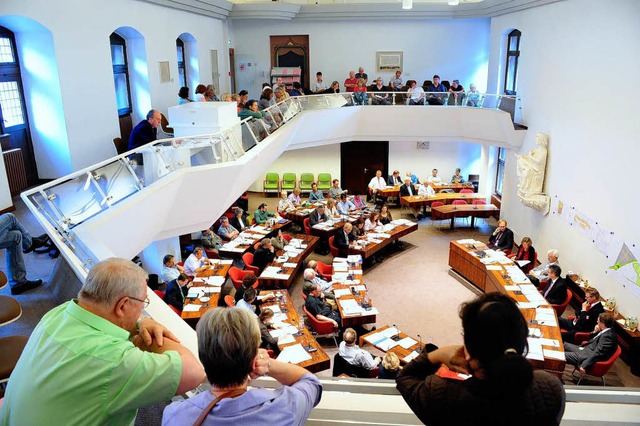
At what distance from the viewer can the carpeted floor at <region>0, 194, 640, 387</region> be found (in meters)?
8.10

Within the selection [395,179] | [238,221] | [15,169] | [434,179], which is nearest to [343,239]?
[238,221]

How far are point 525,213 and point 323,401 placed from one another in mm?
13358

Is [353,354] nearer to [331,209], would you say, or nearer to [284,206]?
[331,209]

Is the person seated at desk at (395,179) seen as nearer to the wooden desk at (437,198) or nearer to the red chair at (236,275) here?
the wooden desk at (437,198)

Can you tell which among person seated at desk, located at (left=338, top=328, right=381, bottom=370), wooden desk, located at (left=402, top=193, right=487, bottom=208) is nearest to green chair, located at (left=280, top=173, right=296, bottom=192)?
wooden desk, located at (left=402, top=193, right=487, bottom=208)

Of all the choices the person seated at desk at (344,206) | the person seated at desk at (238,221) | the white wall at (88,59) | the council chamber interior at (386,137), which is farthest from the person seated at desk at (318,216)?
the white wall at (88,59)

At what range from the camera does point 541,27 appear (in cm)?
1327

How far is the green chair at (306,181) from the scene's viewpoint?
19.6 m

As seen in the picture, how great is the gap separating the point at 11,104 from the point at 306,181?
11.8 m

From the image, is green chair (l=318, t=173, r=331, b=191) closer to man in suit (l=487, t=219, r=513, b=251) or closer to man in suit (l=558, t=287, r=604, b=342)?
man in suit (l=487, t=219, r=513, b=251)

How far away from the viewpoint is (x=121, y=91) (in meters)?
12.3

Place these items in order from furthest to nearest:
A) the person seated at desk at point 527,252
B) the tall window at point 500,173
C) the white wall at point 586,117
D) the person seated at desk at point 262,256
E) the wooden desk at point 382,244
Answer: the tall window at point 500,173 → the wooden desk at point 382,244 → the person seated at desk at point 527,252 → the person seated at desk at point 262,256 → the white wall at point 586,117

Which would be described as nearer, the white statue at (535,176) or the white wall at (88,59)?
the white wall at (88,59)

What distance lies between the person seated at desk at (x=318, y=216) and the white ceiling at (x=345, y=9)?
769 centimetres
